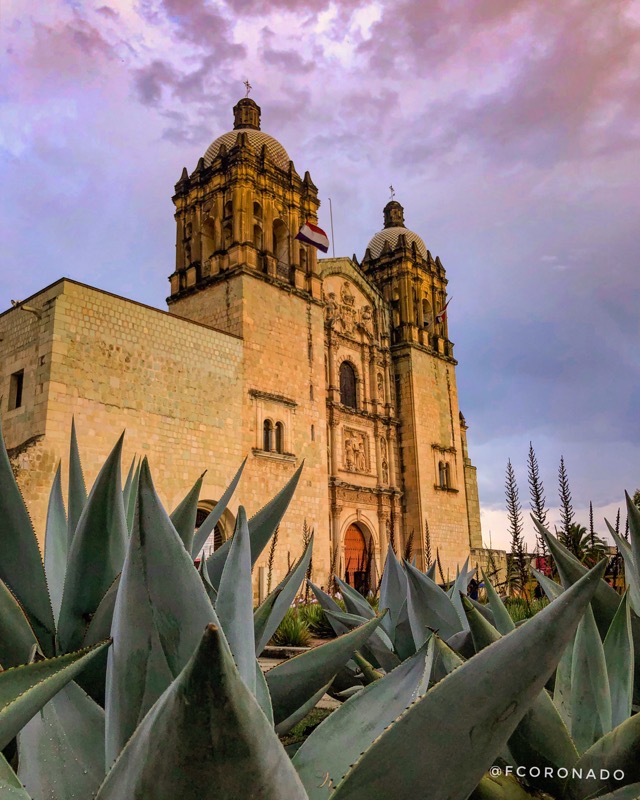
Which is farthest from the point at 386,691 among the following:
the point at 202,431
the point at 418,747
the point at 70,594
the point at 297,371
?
the point at 297,371

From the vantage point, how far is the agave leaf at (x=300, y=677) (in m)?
1.10

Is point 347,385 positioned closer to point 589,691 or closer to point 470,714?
point 589,691

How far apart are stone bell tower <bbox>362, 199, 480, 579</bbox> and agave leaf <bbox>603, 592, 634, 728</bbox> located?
1734 cm

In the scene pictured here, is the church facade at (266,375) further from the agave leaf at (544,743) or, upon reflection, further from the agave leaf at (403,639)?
the agave leaf at (544,743)

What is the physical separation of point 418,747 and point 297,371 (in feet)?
49.7

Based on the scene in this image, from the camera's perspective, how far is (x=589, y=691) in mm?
1178

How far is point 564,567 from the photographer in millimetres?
1500

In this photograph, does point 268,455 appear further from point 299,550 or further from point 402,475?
point 402,475

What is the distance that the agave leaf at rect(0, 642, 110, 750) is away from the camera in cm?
65

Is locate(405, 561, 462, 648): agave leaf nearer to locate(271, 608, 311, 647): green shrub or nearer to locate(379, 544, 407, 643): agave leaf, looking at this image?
locate(379, 544, 407, 643): agave leaf

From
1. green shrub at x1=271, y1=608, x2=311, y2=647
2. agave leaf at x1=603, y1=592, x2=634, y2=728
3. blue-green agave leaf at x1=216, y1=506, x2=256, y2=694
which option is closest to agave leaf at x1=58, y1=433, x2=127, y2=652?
blue-green agave leaf at x1=216, y1=506, x2=256, y2=694

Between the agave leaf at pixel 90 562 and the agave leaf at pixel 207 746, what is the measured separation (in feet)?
2.11

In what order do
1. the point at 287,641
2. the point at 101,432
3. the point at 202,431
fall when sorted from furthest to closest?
the point at 202,431 < the point at 101,432 < the point at 287,641

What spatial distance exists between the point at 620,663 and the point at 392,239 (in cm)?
2277
